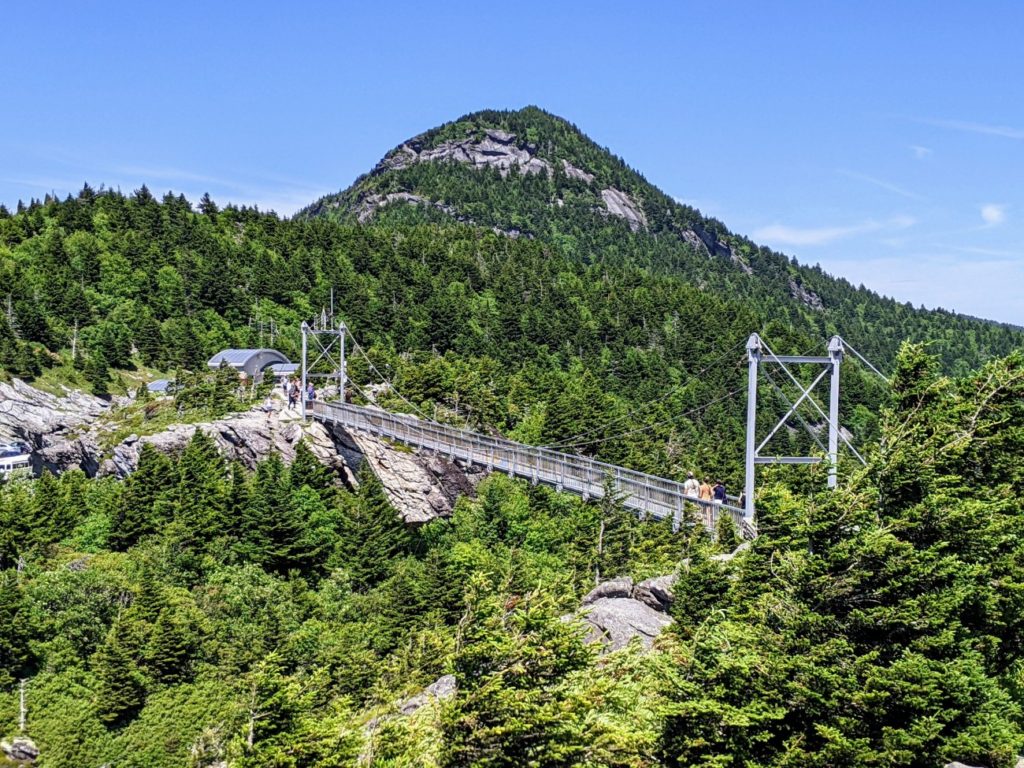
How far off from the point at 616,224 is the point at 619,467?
148m

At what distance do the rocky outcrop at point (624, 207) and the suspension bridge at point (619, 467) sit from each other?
14302cm

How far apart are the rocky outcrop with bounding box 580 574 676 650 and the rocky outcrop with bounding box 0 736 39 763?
17.9 m

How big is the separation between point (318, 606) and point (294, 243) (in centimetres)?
→ 5828

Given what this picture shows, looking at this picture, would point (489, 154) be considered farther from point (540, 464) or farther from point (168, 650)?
point (168, 650)

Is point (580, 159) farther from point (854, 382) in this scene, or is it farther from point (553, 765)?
point (553, 765)

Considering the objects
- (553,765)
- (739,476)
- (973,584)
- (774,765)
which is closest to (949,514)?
(973,584)

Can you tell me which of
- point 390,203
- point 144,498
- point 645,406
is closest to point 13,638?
point 144,498

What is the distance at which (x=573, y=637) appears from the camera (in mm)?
11984

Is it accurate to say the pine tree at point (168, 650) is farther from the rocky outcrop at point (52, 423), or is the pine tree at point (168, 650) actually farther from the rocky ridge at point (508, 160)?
the rocky ridge at point (508, 160)

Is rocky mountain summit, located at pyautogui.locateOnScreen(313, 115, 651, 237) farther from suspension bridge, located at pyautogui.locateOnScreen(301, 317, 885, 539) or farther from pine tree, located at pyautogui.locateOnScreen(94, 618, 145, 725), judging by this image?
pine tree, located at pyautogui.locateOnScreen(94, 618, 145, 725)

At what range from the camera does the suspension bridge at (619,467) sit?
22.7m

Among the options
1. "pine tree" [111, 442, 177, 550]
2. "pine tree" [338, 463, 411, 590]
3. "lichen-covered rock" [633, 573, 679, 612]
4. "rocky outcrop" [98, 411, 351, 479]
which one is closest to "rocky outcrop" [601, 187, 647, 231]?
"rocky outcrop" [98, 411, 351, 479]

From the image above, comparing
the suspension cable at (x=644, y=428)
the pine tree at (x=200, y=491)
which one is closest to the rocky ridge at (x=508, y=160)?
the suspension cable at (x=644, y=428)

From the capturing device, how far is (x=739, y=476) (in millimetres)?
52562
